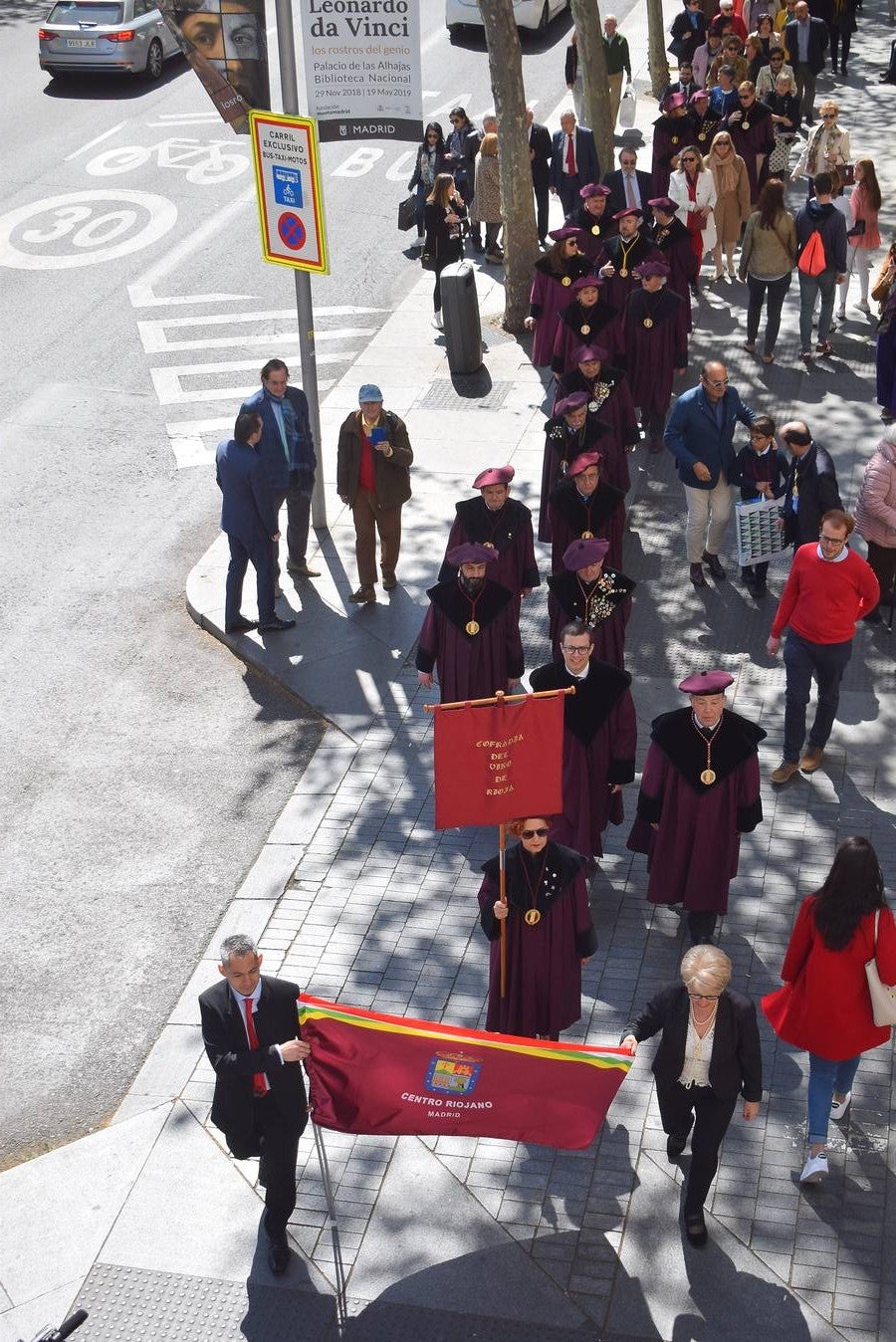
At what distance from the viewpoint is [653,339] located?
13633mm

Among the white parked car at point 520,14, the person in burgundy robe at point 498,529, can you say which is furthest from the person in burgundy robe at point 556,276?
the white parked car at point 520,14

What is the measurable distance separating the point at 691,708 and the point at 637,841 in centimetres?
85

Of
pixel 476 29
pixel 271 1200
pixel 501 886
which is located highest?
pixel 501 886

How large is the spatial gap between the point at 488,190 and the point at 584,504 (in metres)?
9.20

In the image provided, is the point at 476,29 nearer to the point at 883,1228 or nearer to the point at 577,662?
the point at 577,662

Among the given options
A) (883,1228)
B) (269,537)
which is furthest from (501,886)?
(269,537)

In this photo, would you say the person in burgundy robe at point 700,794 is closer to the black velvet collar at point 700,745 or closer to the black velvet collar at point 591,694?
the black velvet collar at point 700,745

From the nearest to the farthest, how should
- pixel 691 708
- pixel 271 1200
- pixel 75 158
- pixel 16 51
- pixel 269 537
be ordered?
pixel 271 1200 < pixel 691 708 < pixel 269 537 < pixel 75 158 < pixel 16 51

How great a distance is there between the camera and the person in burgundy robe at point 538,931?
285 inches

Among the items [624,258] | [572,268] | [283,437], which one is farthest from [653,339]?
[283,437]

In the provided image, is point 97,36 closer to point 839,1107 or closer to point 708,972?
point 839,1107

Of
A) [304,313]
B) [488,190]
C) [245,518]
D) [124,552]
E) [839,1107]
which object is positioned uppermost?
[304,313]

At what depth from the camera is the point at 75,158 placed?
23.4 metres

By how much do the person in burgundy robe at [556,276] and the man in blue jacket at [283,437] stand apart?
3307mm
